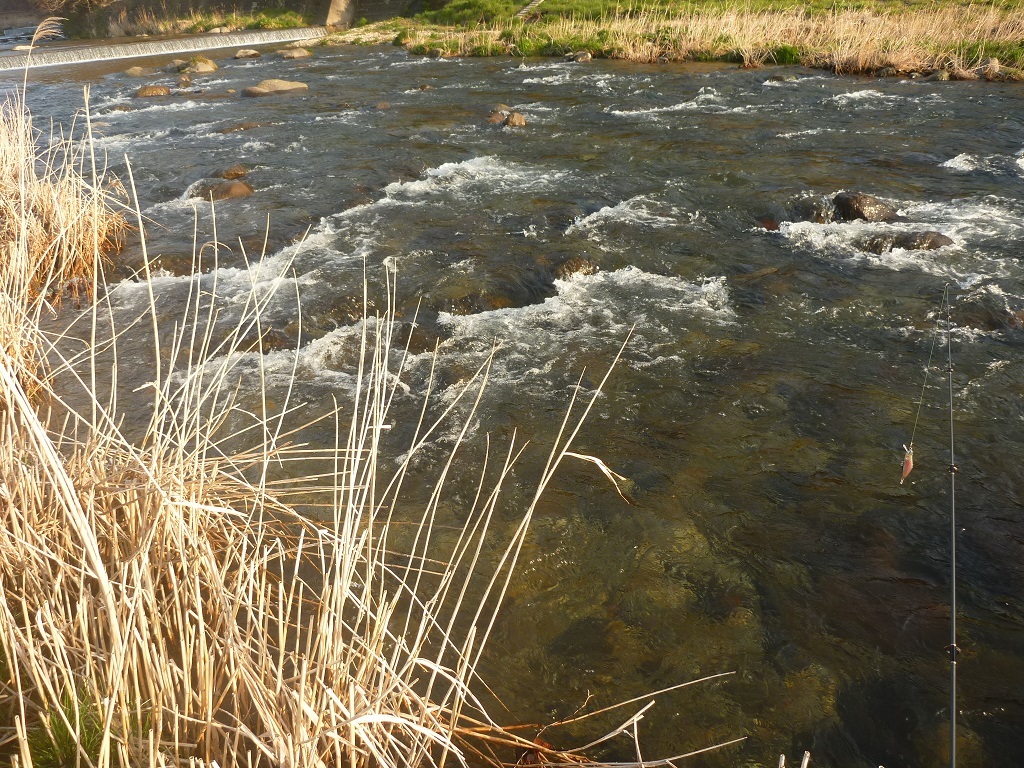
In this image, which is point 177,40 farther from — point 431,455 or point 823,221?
point 431,455

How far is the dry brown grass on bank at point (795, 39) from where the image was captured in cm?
1492

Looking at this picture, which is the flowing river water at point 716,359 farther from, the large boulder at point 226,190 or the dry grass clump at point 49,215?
the dry grass clump at point 49,215

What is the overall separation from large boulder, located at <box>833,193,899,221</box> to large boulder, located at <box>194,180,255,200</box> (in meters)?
6.74

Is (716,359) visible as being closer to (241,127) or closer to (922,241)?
(922,241)

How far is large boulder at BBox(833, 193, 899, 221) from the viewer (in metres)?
7.93

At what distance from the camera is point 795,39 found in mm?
17469

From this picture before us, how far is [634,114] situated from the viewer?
41.8ft

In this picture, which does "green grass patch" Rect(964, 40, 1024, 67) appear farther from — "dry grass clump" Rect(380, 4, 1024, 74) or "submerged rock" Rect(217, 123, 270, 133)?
"submerged rock" Rect(217, 123, 270, 133)

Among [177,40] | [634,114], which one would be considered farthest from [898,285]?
[177,40]

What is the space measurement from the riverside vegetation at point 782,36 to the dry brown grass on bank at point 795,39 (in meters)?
0.02

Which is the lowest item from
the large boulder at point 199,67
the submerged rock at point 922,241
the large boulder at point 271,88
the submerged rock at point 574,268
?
the submerged rock at point 574,268

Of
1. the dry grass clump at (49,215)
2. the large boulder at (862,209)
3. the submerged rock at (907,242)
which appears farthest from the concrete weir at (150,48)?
the submerged rock at (907,242)

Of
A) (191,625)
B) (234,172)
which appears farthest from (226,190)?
(191,625)

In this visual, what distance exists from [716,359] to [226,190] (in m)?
6.66
